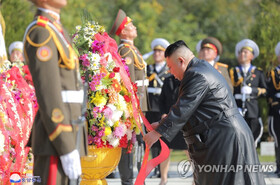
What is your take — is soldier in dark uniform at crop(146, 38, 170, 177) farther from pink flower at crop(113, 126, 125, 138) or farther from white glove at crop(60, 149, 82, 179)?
white glove at crop(60, 149, 82, 179)

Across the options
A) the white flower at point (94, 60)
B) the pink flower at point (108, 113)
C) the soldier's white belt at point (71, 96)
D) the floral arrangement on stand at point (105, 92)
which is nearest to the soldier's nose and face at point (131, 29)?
the floral arrangement on stand at point (105, 92)

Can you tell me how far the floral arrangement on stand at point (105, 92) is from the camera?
17.0 feet

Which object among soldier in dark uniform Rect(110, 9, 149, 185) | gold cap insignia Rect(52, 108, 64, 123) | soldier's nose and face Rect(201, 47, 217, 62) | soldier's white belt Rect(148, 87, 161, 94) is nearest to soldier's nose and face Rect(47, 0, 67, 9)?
gold cap insignia Rect(52, 108, 64, 123)

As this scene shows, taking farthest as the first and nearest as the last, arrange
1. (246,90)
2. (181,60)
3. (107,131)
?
(246,90)
(107,131)
(181,60)

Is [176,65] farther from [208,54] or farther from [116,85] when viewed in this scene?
[208,54]

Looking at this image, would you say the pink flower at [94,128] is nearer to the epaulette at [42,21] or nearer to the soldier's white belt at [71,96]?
the soldier's white belt at [71,96]

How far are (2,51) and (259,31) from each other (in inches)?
335

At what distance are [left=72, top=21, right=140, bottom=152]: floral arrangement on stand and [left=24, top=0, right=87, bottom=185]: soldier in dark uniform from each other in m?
1.47

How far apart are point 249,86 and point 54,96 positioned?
715cm

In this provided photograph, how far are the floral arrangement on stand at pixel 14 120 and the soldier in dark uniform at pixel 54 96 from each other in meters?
1.88

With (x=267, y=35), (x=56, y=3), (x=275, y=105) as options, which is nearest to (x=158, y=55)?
(x=275, y=105)

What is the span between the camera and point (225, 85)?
4805 millimetres

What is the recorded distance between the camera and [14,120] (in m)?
5.83

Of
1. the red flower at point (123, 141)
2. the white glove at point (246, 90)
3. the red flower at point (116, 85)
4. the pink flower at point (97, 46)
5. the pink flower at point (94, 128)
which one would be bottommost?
the red flower at point (123, 141)
